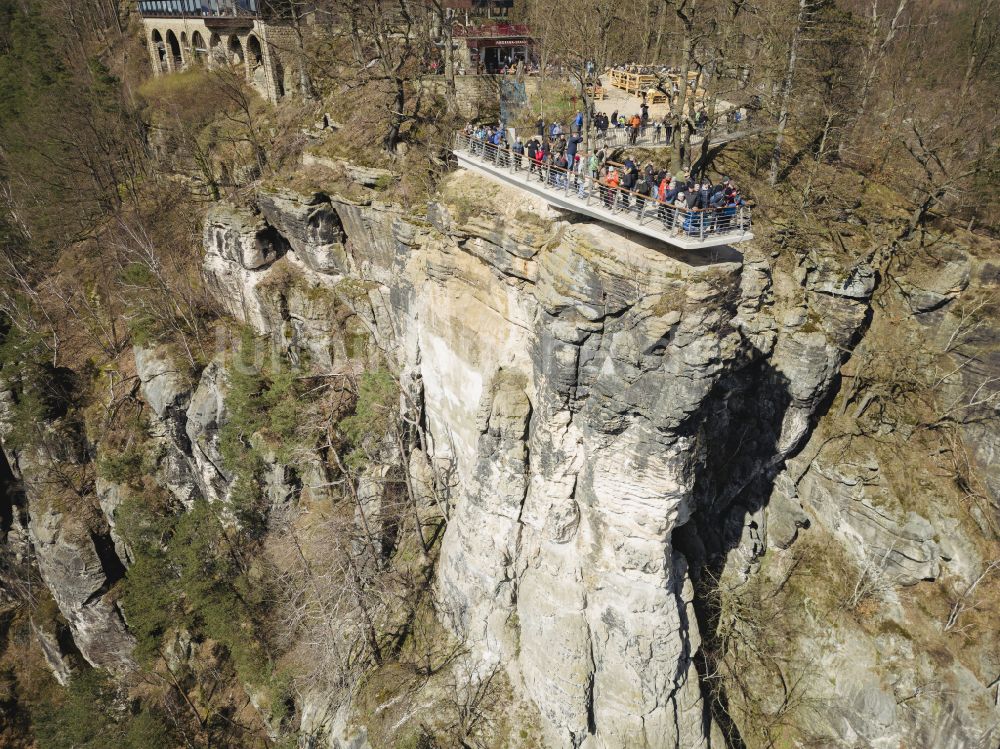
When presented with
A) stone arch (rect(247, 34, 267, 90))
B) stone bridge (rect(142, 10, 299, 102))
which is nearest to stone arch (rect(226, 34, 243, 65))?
stone bridge (rect(142, 10, 299, 102))

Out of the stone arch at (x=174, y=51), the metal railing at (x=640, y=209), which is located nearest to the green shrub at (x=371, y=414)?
the metal railing at (x=640, y=209)

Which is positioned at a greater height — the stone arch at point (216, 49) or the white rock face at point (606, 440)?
the stone arch at point (216, 49)

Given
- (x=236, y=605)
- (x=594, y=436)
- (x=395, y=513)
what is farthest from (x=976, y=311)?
(x=236, y=605)

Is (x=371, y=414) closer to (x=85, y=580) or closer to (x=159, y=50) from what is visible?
(x=85, y=580)

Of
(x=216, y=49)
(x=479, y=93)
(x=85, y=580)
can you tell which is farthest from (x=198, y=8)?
(x=85, y=580)

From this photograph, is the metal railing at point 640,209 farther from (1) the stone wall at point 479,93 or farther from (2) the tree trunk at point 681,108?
(1) the stone wall at point 479,93

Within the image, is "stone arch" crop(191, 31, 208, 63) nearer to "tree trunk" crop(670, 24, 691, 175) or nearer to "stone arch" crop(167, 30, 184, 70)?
"stone arch" crop(167, 30, 184, 70)
